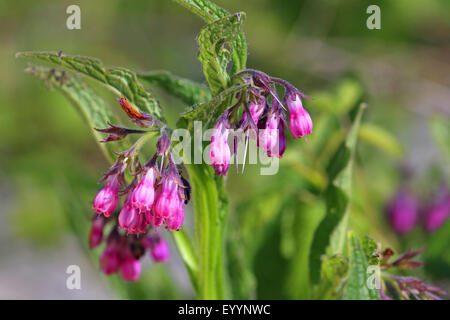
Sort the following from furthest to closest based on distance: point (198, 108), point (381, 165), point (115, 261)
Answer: point (381, 165)
point (115, 261)
point (198, 108)

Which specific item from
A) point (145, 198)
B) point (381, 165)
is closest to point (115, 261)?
point (145, 198)

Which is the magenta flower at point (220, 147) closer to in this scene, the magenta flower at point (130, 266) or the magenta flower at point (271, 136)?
the magenta flower at point (271, 136)

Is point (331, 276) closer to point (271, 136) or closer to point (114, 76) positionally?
point (271, 136)

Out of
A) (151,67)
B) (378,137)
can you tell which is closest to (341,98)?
(378,137)

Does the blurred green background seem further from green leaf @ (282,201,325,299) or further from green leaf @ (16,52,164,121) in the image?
green leaf @ (16,52,164,121)

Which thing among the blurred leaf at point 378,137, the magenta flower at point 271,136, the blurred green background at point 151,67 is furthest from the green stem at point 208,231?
the blurred green background at point 151,67

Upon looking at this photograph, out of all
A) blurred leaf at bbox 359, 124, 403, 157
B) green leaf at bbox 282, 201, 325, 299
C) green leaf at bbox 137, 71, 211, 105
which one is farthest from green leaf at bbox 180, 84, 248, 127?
blurred leaf at bbox 359, 124, 403, 157
